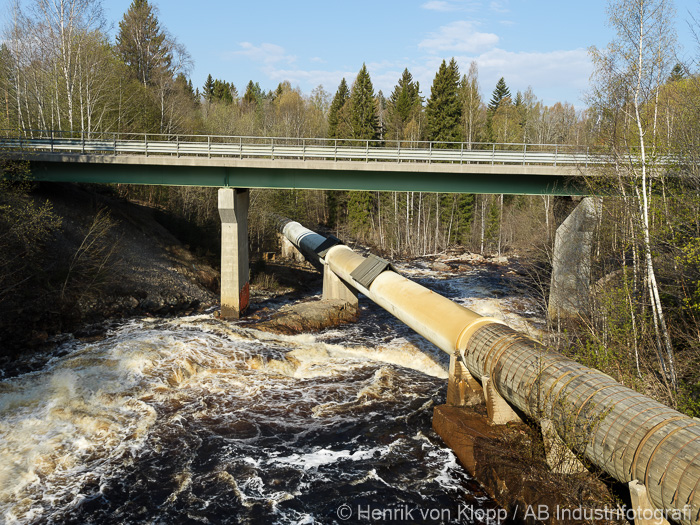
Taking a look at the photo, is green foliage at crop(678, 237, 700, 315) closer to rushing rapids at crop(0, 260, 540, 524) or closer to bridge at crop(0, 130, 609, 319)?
rushing rapids at crop(0, 260, 540, 524)

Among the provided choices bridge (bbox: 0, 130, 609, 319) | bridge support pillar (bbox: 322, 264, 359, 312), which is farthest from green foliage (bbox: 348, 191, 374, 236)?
bridge (bbox: 0, 130, 609, 319)

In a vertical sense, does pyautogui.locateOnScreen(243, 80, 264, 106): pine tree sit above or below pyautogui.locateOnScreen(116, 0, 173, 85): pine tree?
above

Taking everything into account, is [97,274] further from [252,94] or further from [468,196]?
[252,94]

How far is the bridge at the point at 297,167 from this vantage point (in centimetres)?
2333

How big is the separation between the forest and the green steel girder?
270cm

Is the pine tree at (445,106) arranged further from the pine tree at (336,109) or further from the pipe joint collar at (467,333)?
the pipe joint collar at (467,333)

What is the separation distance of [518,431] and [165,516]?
8.26 meters

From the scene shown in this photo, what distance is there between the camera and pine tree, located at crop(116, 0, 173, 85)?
146ft

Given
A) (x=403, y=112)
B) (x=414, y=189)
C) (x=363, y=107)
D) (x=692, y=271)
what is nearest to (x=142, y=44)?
(x=363, y=107)

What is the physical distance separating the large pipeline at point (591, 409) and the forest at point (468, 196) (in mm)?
2519

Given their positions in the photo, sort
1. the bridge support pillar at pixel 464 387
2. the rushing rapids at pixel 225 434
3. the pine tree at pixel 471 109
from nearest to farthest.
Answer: the rushing rapids at pixel 225 434
the bridge support pillar at pixel 464 387
the pine tree at pixel 471 109

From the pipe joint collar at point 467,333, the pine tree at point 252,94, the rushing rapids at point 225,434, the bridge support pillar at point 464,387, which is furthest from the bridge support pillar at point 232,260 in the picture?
the pine tree at point 252,94

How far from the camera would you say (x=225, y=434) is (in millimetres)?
13039

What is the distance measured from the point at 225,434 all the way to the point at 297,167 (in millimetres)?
14274
